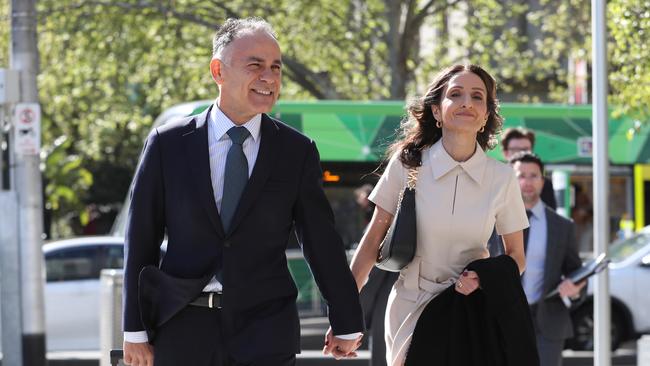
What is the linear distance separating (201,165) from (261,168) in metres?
0.19

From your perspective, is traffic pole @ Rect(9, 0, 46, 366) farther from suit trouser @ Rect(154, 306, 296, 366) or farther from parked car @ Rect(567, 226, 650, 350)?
suit trouser @ Rect(154, 306, 296, 366)

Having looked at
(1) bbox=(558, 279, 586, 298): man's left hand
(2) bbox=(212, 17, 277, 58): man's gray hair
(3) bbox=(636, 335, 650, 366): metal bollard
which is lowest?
(3) bbox=(636, 335, 650, 366): metal bollard

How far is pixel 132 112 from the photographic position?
2392 centimetres

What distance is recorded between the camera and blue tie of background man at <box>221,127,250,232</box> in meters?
4.38

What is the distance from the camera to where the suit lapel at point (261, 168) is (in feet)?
14.3

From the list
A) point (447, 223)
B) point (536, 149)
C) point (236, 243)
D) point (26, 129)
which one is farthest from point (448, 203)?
point (536, 149)

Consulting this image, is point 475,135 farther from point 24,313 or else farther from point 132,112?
point 132,112

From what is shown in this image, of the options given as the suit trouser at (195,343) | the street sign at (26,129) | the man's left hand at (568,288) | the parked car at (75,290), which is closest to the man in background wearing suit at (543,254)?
the man's left hand at (568,288)

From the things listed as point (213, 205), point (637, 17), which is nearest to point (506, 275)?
point (213, 205)

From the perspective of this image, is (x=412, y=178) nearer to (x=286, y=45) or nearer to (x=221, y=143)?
(x=221, y=143)

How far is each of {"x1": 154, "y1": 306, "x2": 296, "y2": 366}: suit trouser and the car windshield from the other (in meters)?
11.1

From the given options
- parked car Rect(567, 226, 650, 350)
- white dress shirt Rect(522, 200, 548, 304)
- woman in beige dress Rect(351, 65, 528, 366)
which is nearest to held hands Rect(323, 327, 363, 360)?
woman in beige dress Rect(351, 65, 528, 366)

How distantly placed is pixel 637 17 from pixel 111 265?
23.4 ft

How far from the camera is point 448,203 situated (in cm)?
496
